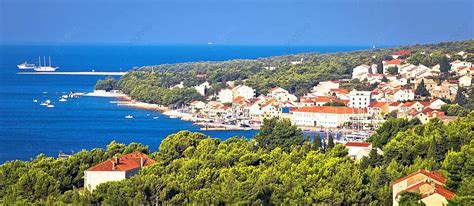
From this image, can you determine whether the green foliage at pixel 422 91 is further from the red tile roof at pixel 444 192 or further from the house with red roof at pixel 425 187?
the red tile roof at pixel 444 192

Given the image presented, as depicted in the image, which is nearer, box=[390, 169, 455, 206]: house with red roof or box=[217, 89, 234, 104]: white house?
box=[390, 169, 455, 206]: house with red roof

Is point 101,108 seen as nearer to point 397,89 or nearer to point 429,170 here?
point 397,89

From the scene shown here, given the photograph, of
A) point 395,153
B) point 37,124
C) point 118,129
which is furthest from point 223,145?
point 37,124

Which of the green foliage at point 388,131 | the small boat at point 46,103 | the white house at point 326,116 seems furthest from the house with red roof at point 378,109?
the small boat at point 46,103

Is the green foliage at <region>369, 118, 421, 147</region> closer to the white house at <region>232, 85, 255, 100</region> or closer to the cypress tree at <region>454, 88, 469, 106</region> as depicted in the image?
the cypress tree at <region>454, 88, 469, 106</region>

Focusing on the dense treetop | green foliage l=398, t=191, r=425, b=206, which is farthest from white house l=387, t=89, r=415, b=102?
green foliage l=398, t=191, r=425, b=206

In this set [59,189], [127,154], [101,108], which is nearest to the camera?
[59,189]

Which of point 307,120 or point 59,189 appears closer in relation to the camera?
point 59,189
